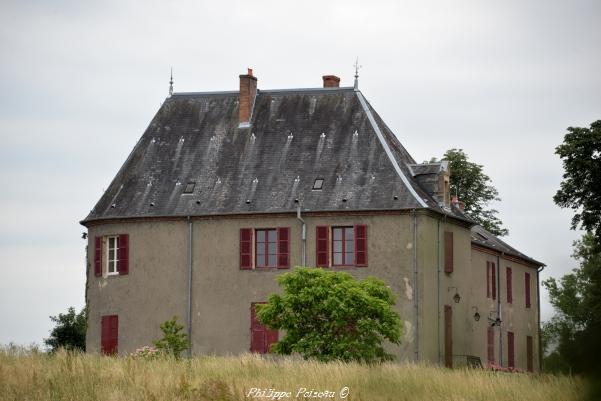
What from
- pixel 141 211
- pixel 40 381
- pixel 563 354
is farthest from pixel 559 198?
pixel 563 354

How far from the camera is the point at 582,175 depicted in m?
44.1

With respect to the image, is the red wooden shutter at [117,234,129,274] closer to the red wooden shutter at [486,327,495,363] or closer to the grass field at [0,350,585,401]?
the red wooden shutter at [486,327,495,363]

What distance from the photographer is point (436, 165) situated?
39.3 m

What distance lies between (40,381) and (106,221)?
20606mm

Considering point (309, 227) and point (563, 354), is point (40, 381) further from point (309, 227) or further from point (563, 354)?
point (309, 227)

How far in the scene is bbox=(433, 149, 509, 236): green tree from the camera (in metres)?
56.8

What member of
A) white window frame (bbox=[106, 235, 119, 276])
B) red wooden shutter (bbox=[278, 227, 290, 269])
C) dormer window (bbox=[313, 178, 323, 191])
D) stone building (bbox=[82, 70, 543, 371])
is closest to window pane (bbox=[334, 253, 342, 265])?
stone building (bbox=[82, 70, 543, 371])

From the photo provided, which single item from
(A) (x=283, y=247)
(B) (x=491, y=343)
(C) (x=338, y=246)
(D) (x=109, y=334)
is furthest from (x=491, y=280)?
(D) (x=109, y=334)

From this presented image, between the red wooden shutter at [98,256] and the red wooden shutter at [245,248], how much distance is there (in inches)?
202

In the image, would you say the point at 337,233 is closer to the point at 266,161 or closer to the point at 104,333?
the point at 266,161

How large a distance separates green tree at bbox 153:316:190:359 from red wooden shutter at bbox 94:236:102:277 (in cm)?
327

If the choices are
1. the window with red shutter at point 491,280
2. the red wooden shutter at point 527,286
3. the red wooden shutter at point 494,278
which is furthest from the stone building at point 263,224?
the red wooden shutter at point 527,286

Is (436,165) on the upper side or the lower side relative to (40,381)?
upper

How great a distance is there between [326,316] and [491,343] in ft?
47.1
